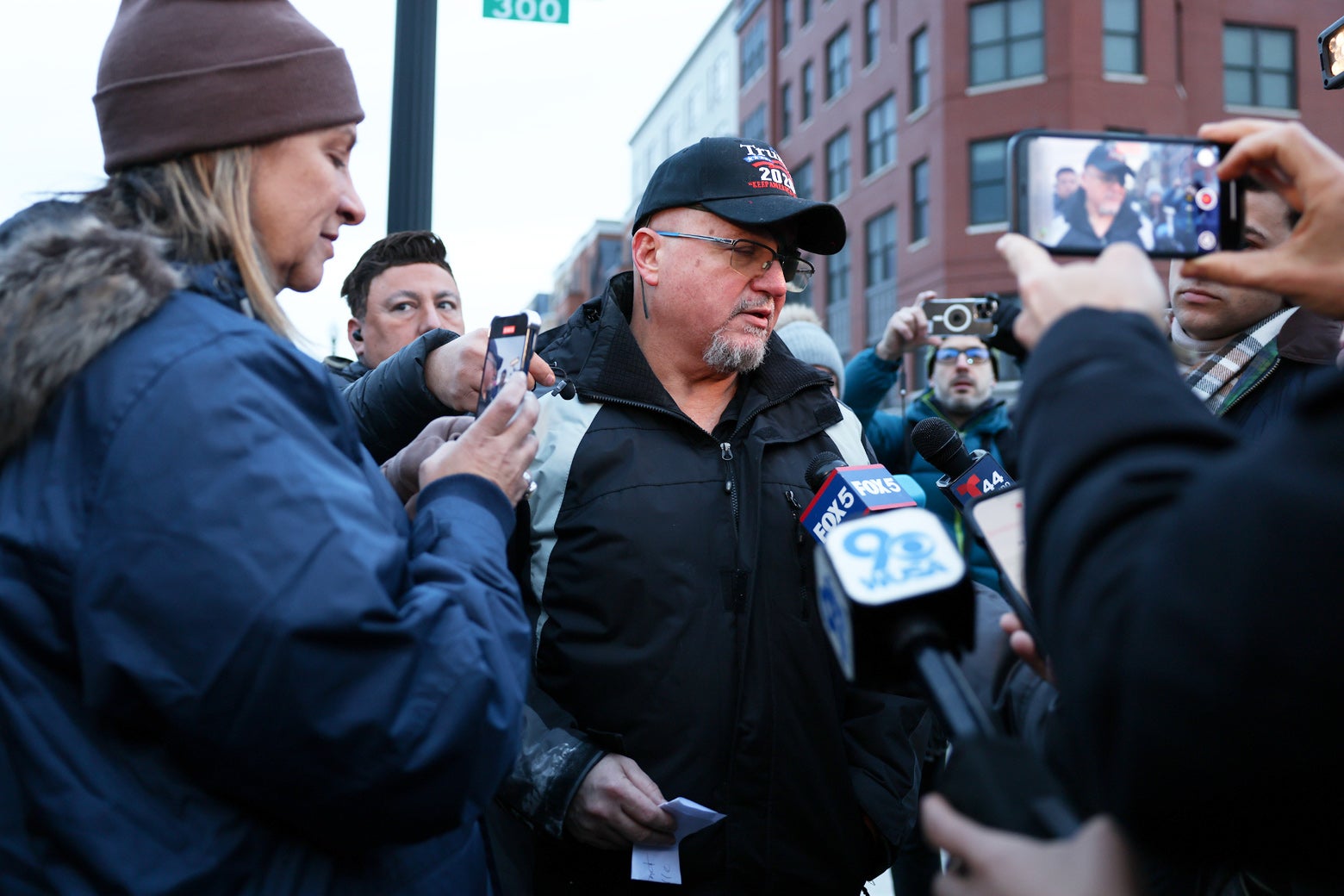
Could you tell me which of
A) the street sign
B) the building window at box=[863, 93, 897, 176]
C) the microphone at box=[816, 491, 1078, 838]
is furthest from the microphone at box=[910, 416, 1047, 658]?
the building window at box=[863, 93, 897, 176]

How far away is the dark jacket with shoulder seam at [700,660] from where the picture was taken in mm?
2584

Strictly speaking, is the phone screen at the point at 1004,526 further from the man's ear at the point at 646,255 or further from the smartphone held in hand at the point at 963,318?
the smartphone held in hand at the point at 963,318

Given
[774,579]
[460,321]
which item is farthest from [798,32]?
[774,579]

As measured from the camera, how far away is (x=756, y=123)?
3506cm

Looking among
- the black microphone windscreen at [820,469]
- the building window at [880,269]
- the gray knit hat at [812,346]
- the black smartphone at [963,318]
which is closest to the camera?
the black microphone windscreen at [820,469]

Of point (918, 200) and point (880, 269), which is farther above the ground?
point (918, 200)

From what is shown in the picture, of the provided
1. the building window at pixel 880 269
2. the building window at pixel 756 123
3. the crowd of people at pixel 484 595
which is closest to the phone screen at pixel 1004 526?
the crowd of people at pixel 484 595

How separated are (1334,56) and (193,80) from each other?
2.47 meters

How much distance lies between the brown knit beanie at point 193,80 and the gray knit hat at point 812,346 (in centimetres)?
398

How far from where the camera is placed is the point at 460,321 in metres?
4.88

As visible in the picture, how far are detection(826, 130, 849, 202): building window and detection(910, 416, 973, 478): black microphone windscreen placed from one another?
1065 inches

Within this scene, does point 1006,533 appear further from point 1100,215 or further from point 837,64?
point 837,64

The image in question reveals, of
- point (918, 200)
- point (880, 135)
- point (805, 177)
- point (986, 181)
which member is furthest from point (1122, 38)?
point (805, 177)

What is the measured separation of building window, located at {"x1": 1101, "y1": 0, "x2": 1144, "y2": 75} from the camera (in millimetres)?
22922
